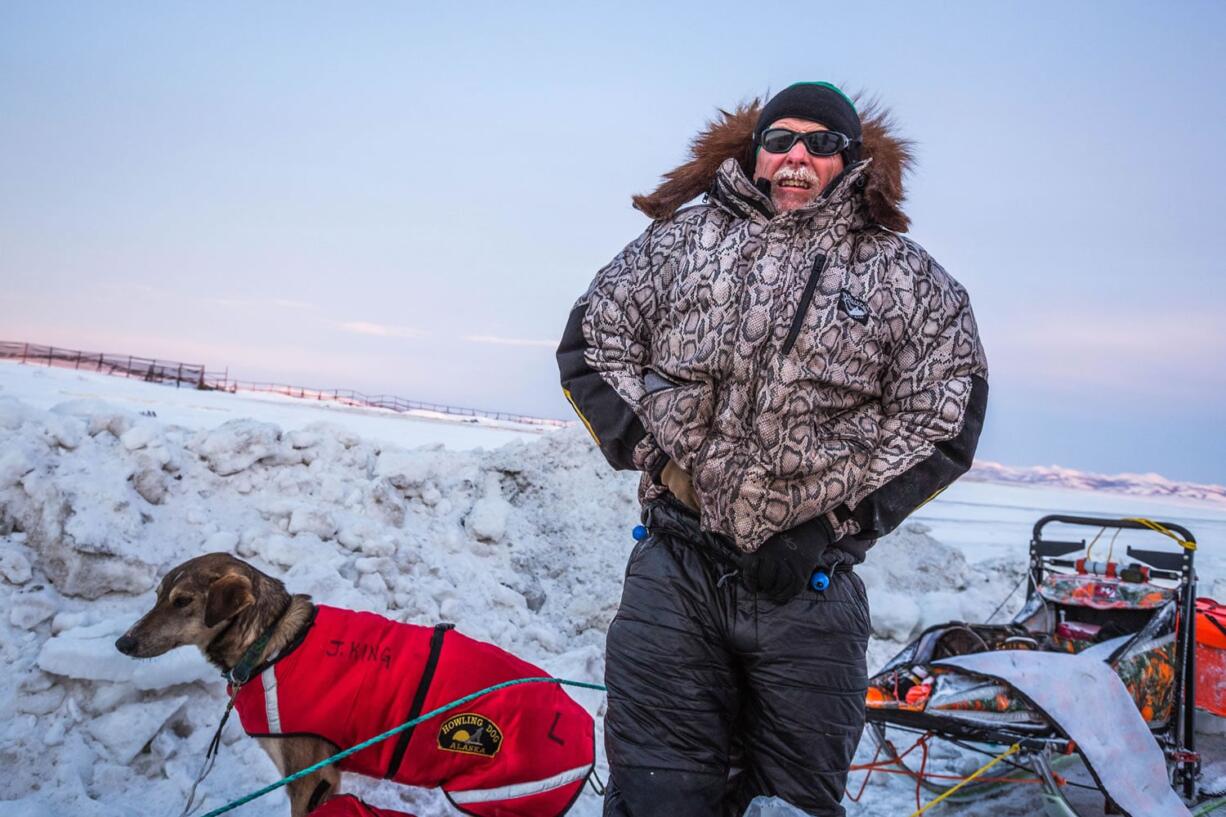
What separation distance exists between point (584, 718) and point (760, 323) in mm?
1769

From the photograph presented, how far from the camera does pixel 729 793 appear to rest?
7.54 feet

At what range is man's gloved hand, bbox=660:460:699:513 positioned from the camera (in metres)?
2.23

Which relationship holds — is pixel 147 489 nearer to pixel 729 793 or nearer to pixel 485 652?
pixel 485 652

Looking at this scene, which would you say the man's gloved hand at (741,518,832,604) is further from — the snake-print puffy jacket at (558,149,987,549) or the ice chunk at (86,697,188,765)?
the ice chunk at (86,697,188,765)

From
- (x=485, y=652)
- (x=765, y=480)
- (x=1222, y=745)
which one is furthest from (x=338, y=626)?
(x=1222, y=745)

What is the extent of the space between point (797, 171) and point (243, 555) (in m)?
3.87

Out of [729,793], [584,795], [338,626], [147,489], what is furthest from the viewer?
[147,489]

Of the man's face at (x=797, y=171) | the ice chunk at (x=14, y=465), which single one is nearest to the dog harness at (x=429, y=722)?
the man's face at (x=797, y=171)

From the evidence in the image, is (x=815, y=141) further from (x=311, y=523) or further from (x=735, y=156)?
(x=311, y=523)

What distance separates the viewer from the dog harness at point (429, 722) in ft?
9.48

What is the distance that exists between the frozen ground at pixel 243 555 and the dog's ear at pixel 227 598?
2.75 feet

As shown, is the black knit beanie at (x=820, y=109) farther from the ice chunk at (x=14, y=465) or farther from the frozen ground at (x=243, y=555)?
the ice chunk at (x=14, y=465)

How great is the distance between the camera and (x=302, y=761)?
3.01 m

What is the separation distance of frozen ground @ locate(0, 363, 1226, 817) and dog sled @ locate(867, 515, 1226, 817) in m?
0.63
